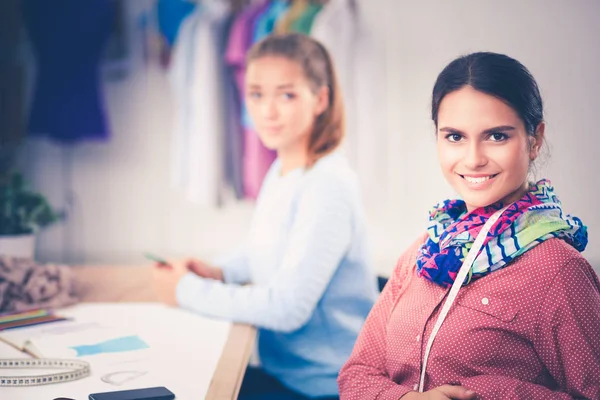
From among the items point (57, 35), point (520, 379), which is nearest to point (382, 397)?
point (520, 379)

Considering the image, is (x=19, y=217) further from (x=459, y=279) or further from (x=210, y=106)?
(x=459, y=279)

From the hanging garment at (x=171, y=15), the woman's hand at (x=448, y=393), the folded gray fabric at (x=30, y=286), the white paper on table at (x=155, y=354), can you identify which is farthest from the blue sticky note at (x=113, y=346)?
the hanging garment at (x=171, y=15)

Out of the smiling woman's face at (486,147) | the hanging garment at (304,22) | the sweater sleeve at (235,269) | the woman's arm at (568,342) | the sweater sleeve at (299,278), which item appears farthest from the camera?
the hanging garment at (304,22)

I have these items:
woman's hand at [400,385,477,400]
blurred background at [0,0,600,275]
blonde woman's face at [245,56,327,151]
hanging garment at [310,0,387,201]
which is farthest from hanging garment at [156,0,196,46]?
woman's hand at [400,385,477,400]

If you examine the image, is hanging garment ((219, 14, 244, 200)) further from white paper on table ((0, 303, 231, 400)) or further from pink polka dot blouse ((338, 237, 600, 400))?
pink polka dot blouse ((338, 237, 600, 400))

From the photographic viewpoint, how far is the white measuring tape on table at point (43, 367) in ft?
3.35

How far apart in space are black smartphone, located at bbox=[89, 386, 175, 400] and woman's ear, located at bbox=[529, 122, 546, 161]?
65cm

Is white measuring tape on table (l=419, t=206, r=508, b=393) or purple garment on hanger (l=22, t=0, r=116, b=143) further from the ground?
purple garment on hanger (l=22, t=0, r=116, b=143)

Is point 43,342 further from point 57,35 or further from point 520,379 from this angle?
point 57,35

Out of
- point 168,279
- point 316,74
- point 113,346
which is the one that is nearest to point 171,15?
point 316,74

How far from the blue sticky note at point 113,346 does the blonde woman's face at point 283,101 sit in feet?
2.14

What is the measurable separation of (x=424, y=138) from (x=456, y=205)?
6.92 ft

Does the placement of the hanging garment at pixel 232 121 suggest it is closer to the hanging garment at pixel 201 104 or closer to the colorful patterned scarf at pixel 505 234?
the hanging garment at pixel 201 104

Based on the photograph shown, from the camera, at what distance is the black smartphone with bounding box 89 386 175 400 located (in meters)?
0.95
